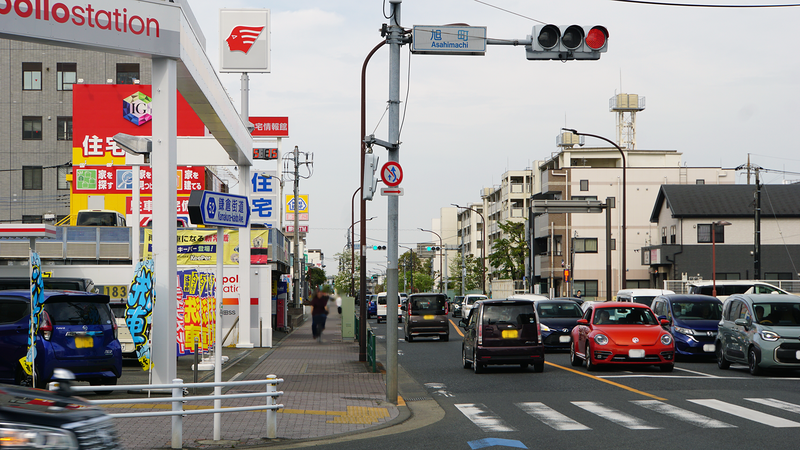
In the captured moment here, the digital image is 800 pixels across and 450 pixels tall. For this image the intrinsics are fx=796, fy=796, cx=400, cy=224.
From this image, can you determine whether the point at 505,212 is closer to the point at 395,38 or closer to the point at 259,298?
the point at 259,298

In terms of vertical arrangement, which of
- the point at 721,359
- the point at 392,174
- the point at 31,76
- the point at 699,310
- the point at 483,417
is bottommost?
the point at 721,359

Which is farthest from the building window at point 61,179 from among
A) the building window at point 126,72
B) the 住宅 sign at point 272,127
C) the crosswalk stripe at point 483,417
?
the crosswalk stripe at point 483,417

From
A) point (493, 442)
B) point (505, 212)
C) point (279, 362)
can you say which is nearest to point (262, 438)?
point (493, 442)

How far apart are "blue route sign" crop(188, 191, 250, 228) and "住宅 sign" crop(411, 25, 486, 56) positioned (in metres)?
4.52

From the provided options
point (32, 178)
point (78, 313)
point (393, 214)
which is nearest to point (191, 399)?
point (78, 313)

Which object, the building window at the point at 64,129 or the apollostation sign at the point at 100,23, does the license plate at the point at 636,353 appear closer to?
the apollostation sign at the point at 100,23

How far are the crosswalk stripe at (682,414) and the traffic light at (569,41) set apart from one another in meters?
5.56

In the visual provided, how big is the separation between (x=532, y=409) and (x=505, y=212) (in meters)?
86.3

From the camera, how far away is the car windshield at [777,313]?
57.1 ft

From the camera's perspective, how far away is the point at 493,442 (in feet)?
31.2

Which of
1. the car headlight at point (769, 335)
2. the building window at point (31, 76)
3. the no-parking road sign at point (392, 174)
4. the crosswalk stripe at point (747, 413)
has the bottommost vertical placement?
the crosswalk stripe at point (747, 413)

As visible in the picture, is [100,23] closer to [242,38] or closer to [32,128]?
[242,38]

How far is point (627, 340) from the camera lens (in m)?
18.0

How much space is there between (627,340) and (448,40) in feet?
28.1
